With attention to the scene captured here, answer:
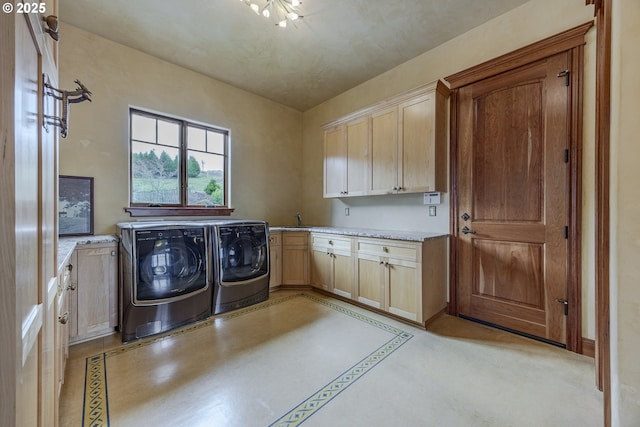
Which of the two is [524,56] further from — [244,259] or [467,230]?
[244,259]

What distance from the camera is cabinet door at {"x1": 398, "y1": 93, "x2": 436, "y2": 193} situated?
269 cm

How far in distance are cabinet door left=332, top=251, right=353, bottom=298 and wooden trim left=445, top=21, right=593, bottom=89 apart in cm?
220

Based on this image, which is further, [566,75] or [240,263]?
[240,263]

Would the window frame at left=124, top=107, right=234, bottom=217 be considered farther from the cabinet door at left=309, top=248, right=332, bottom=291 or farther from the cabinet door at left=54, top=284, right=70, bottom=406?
the cabinet door at left=54, top=284, right=70, bottom=406

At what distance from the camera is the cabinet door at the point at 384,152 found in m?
→ 3.00

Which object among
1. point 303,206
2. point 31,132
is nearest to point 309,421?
point 31,132

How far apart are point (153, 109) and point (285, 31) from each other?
5.75 feet

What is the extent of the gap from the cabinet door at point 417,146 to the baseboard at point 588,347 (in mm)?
1657

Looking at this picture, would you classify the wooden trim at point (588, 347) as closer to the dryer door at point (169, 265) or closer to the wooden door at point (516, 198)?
the wooden door at point (516, 198)

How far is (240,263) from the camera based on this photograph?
301 cm

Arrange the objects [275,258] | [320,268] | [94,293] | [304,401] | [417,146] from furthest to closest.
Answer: [275,258] → [320,268] → [417,146] → [94,293] → [304,401]

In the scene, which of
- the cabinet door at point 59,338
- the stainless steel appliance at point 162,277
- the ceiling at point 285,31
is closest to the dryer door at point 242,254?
the stainless steel appliance at point 162,277

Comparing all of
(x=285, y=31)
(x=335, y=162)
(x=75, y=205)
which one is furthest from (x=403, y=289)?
(x=75, y=205)

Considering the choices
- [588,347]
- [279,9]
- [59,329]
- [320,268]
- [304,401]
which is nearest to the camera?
[59,329]
